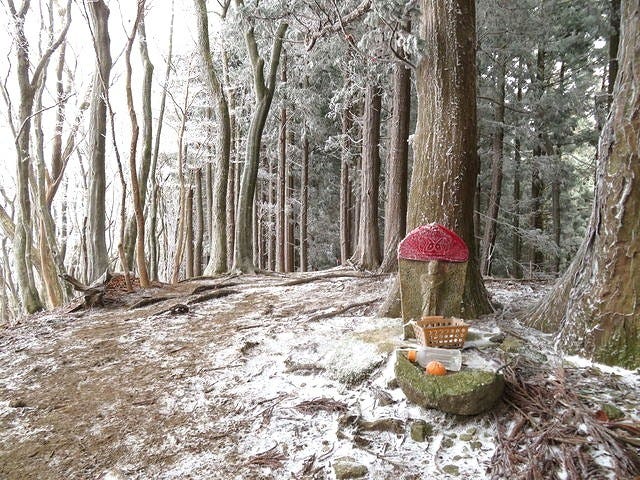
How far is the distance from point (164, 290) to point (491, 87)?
11477 millimetres

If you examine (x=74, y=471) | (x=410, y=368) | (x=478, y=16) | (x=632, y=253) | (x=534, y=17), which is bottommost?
(x=74, y=471)

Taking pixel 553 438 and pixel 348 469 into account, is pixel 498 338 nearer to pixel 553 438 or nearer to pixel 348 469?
pixel 553 438

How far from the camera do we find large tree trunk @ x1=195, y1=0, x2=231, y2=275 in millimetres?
8938

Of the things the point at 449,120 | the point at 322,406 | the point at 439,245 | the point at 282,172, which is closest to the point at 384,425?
the point at 322,406

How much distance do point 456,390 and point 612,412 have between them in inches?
34.8

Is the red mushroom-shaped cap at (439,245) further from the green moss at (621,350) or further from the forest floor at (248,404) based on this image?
the green moss at (621,350)

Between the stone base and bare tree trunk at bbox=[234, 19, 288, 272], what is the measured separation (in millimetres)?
6637

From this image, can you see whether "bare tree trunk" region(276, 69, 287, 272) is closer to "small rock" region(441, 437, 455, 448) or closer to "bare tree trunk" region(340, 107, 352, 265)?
"bare tree trunk" region(340, 107, 352, 265)

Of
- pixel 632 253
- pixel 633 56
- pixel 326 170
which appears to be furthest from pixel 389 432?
pixel 326 170

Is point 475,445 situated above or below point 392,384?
below

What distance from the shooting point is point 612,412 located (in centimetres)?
215

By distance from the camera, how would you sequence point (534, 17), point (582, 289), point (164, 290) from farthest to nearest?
point (534, 17)
point (164, 290)
point (582, 289)

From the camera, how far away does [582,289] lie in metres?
3.05

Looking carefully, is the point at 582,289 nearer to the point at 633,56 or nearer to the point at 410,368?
the point at 410,368
